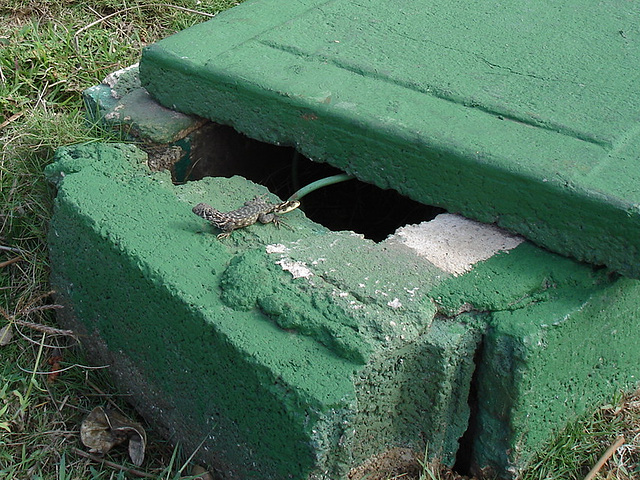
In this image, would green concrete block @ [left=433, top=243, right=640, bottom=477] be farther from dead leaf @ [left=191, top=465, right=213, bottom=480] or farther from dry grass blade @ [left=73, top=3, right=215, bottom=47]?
dry grass blade @ [left=73, top=3, right=215, bottom=47]

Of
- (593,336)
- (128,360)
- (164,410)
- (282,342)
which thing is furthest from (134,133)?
(593,336)

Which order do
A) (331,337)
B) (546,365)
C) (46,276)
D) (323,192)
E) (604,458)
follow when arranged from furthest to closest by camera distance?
(323,192), (46,276), (604,458), (546,365), (331,337)

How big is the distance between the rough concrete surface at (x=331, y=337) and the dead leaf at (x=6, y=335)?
1.42ft

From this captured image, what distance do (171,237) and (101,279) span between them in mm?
294

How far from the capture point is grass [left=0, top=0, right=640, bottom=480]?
2.57 m

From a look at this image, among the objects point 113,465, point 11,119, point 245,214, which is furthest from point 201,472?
point 11,119

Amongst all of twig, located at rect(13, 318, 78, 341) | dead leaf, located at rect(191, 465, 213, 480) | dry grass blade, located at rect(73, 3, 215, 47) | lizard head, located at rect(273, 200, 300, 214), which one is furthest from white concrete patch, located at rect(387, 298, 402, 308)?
dry grass blade, located at rect(73, 3, 215, 47)

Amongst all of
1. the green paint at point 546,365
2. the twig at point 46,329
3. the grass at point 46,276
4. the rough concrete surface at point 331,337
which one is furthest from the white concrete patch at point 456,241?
the twig at point 46,329

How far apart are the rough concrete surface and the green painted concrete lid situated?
0.20 metres

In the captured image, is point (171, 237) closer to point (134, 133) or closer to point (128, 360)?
point (128, 360)

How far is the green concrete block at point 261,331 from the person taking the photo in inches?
83.0

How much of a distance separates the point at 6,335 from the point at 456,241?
1606 mm

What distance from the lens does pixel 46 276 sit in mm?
3066

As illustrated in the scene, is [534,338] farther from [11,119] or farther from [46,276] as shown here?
[11,119]
